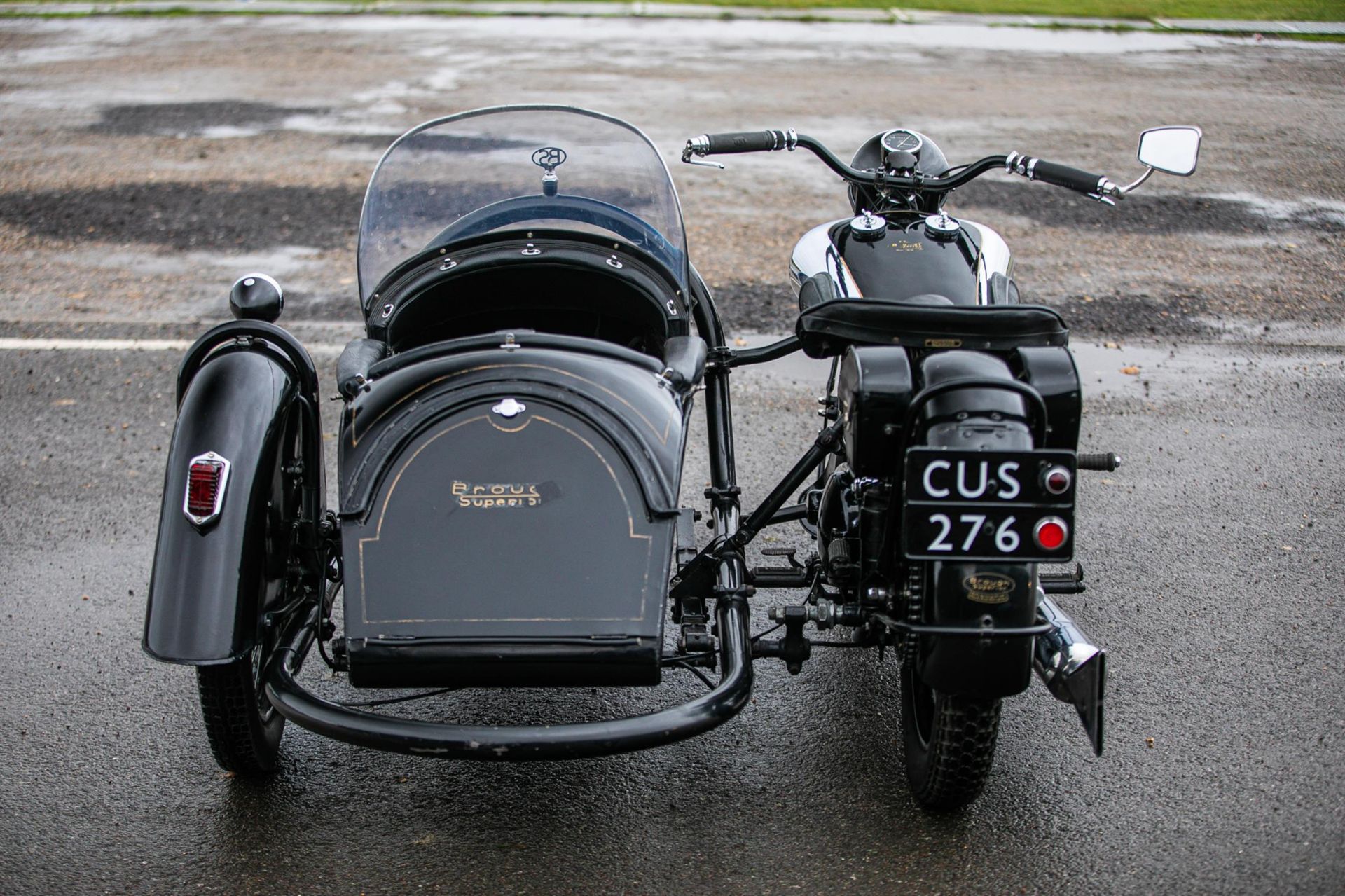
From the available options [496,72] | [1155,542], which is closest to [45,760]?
[1155,542]

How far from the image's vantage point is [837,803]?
333cm

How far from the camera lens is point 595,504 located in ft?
9.86

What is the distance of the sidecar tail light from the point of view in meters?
3.12

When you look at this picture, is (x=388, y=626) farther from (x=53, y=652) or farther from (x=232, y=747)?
(x=53, y=652)

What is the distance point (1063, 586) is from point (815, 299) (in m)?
1.09

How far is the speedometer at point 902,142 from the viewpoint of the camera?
13.3 feet

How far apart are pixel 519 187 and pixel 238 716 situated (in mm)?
1876

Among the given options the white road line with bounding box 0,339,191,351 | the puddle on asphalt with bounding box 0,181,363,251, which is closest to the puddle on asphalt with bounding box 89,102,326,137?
the puddle on asphalt with bounding box 0,181,363,251

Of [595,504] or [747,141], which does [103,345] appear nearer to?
[747,141]

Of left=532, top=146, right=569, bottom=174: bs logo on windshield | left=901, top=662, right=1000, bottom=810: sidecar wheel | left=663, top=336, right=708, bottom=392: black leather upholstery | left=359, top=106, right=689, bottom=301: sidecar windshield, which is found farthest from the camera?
left=532, top=146, right=569, bottom=174: bs logo on windshield

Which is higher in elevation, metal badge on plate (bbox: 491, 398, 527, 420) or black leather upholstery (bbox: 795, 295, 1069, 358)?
black leather upholstery (bbox: 795, 295, 1069, 358)

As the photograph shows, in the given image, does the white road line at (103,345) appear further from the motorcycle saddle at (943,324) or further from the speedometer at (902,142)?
the motorcycle saddle at (943,324)

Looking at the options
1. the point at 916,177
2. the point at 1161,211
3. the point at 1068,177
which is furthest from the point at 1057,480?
the point at 1161,211

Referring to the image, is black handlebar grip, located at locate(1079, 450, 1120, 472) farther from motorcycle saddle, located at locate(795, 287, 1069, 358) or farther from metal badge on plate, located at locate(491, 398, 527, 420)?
metal badge on plate, located at locate(491, 398, 527, 420)
